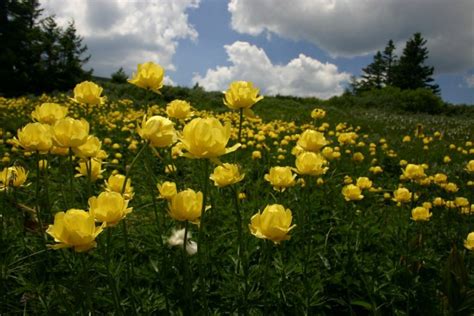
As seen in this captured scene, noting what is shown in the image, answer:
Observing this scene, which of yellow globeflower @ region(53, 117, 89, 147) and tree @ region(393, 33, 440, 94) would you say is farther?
tree @ region(393, 33, 440, 94)

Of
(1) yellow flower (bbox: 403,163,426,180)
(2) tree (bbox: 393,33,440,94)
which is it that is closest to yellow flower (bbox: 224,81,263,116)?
(1) yellow flower (bbox: 403,163,426,180)

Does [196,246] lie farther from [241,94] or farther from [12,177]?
[12,177]

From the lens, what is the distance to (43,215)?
235 cm

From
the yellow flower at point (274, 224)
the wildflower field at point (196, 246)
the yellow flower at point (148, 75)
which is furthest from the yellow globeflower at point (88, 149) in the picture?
the yellow flower at point (274, 224)

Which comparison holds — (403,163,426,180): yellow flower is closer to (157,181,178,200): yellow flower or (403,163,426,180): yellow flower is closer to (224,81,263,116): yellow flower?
(224,81,263,116): yellow flower

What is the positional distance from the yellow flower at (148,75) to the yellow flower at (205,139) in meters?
0.63

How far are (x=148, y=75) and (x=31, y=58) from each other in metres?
21.3

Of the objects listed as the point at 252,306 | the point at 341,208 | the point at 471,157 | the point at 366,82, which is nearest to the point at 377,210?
the point at 341,208

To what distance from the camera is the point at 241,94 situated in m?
1.50

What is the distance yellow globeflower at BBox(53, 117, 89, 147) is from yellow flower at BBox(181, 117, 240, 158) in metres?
0.38

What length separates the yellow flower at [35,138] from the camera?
1285mm

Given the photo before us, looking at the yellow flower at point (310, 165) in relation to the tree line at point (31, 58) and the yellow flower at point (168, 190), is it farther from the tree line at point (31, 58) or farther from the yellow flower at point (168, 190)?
the tree line at point (31, 58)

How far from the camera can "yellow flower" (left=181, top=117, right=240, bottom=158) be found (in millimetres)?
1049

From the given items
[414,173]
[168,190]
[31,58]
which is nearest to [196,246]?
[168,190]
